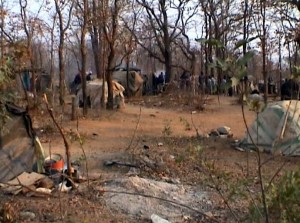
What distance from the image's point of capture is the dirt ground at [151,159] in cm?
575

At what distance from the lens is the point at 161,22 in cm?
3303

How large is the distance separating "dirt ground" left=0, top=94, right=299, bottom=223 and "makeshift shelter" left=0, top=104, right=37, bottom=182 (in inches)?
29.1

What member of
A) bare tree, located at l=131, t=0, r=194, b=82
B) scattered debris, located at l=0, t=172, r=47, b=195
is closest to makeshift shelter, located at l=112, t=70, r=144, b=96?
bare tree, located at l=131, t=0, r=194, b=82

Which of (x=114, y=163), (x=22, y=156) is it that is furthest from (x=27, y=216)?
(x=114, y=163)

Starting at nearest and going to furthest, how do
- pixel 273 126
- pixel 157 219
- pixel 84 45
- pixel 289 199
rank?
pixel 289 199 < pixel 157 219 < pixel 273 126 < pixel 84 45

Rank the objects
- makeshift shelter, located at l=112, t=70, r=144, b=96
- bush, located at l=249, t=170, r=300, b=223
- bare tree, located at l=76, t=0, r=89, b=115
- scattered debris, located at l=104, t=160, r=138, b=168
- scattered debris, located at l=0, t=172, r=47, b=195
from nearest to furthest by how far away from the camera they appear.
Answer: bush, located at l=249, t=170, r=300, b=223 → scattered debris, located at l=0, t=172, r=47, b=195 → scattered debris, located at l=104, t=160, r=138, b=168 → bare tree, located at l=76, t=0, r=89, b=115 → makeshift shelter, located at l=112, t=70, r=144, b=96

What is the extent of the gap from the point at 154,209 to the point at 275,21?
21.5 metres

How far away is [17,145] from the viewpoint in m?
7.91

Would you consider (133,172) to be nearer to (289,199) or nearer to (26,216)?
(26,216)

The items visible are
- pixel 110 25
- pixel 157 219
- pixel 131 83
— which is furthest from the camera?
pixel 131 83

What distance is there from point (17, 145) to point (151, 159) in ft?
6.69

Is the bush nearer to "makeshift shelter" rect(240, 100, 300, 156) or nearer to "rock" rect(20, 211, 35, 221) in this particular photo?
"rock" rect(20, 211, 35, 221)

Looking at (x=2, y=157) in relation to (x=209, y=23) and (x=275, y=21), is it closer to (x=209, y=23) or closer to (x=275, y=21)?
(x=275, y=21)

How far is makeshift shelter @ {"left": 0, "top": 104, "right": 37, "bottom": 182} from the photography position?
302 inches
